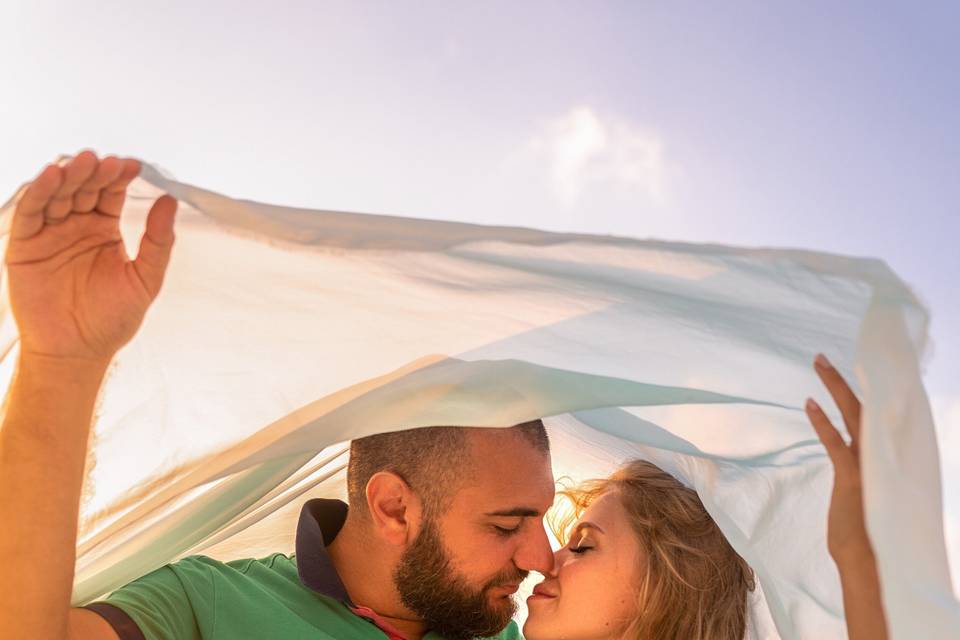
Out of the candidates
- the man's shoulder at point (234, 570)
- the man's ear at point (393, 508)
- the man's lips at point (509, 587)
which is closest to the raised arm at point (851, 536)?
the man's lips at point (509, 587)

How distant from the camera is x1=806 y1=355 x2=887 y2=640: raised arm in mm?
1635

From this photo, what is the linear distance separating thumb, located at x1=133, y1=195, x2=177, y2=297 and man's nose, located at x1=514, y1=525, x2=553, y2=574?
1.20 m

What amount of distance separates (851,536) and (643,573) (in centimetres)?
Answer: 91

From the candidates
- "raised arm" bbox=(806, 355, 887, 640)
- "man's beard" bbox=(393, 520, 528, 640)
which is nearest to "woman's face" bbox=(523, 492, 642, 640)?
"man's beard" bbox=(393, 520, 528, 640)

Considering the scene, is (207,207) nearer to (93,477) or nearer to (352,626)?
(93,477)

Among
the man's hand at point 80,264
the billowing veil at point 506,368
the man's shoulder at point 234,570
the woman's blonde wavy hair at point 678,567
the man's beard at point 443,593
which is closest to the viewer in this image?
the billowing veil at point 506,368

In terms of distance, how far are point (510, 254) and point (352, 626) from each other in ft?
3.78

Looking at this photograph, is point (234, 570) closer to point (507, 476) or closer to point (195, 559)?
point (195, 559)

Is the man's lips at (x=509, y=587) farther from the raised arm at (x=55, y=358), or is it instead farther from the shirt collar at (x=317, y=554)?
the raised arm at (x=55, y=358)

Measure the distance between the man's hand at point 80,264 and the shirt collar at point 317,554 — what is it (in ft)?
2.95

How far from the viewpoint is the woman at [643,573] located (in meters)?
2.42

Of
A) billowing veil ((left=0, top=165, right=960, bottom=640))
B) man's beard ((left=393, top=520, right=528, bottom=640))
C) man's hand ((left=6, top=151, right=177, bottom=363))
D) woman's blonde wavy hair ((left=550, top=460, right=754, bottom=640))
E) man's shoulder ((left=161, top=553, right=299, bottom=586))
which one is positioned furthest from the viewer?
woman's blonde wavy hair ((left=550, top=460, right=754, bottom=640))

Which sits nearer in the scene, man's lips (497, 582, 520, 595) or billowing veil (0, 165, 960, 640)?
billowing veil (0, 165, 960, 640)

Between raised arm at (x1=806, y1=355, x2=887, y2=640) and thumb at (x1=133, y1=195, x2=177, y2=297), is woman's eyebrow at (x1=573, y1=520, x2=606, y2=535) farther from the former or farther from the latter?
thumb at (x1=133, y1=195, x2=177, y2=297)
